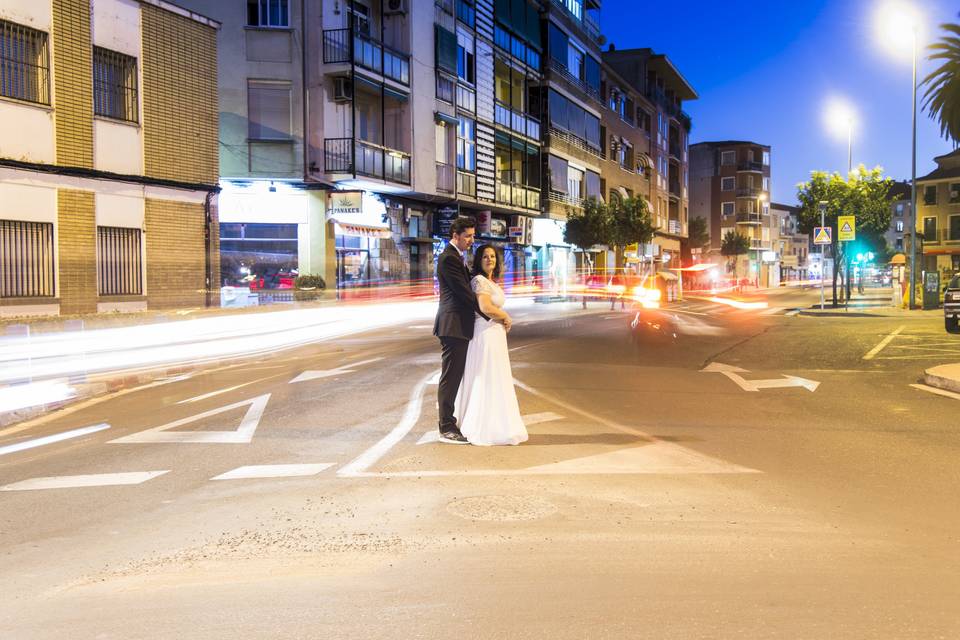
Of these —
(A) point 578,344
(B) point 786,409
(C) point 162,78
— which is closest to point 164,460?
(B) point 786,409

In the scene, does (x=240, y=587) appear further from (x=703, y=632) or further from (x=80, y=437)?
(x=80, y=437)

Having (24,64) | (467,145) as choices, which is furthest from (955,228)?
(24,64)

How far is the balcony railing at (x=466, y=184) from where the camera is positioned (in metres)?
34.4

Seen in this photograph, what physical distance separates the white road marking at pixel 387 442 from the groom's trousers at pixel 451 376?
484 mm

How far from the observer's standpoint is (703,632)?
11.6 feet

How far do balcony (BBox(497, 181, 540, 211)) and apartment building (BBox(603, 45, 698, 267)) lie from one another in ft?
52.9

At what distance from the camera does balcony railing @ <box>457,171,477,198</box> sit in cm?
3443

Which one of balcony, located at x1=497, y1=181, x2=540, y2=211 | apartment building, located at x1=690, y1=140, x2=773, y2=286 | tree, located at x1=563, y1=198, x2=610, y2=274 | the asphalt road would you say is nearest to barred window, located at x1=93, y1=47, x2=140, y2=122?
the asphalt road

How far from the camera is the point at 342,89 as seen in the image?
27.4 meters

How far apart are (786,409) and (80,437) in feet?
24.9

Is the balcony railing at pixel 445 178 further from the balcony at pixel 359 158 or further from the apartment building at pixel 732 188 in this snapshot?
the apartment building at pixel 732 188

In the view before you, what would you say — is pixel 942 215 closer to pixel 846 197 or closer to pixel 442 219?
Result: pixel 846 197

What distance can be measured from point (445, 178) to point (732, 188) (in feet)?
250

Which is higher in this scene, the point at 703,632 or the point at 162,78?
the point at 162,78
